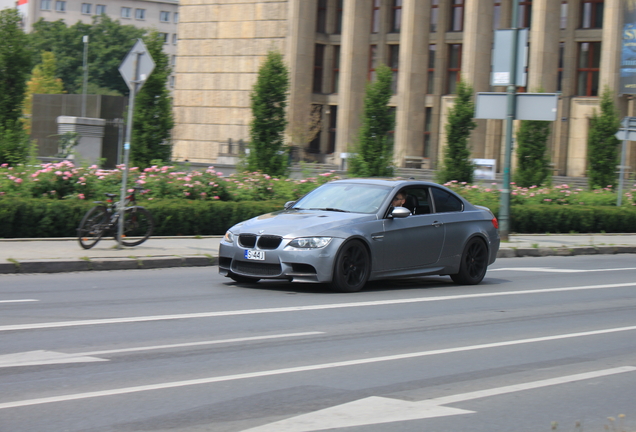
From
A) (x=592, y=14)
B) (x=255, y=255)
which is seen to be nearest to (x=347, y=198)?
(x=255, y=255)

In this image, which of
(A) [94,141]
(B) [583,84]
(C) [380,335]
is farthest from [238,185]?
(B) [583,84]

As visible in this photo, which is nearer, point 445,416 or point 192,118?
point 445,416

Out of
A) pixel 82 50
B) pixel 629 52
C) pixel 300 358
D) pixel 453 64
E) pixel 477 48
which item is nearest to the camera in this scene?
pixel 300 358

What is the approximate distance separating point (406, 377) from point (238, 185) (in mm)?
15174

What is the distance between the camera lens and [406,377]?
20.7ft

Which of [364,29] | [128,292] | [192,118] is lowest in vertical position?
[128,292]

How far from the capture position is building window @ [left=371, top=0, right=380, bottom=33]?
63.3 m

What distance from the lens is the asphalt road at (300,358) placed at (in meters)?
5.12

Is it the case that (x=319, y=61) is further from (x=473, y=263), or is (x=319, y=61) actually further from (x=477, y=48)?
(x=473, y=263)

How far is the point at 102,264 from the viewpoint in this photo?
12766 millimetres

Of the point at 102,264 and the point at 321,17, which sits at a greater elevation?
the point at 321,17

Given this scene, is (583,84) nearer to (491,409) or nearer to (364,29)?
(364,29)

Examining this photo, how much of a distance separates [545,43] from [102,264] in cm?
4441

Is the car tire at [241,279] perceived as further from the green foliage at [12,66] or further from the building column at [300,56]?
the building column at [300,56]
